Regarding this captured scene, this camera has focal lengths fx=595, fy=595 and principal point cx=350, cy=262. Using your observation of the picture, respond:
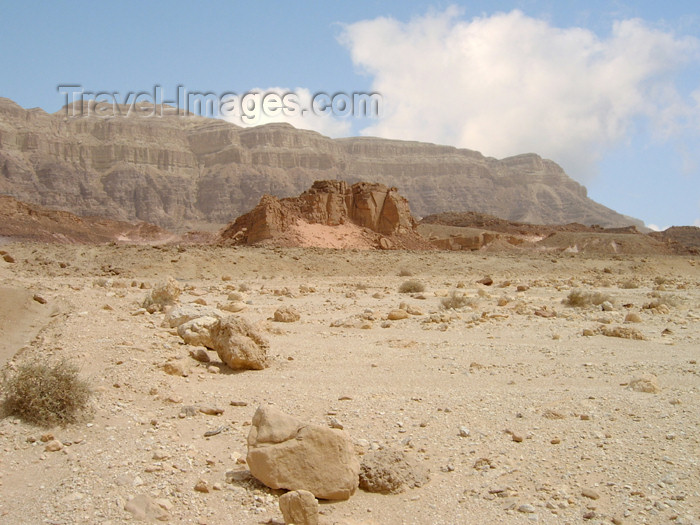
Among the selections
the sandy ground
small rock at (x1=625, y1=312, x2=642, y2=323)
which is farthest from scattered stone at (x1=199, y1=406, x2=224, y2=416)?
small rock at (x1=625, y1=312, x2=642, y2=323)

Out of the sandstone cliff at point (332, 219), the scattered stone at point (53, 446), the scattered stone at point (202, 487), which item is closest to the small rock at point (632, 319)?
the scattered stone at point (202, 487)

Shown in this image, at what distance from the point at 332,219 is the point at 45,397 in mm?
33063

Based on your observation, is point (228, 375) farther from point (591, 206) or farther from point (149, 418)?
point (591, 206)

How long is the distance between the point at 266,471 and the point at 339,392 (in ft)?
7.91

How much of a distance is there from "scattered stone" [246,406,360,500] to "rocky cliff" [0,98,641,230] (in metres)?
92.3

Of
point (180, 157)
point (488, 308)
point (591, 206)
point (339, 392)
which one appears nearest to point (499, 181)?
point (591, 206)

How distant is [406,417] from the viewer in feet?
18.2

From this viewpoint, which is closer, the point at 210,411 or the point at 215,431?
the point at 215,431

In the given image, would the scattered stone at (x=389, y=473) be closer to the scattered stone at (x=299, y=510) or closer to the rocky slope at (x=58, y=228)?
the scattered stone at (x=299, y=510)

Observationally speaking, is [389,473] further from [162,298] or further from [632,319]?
[632,319]

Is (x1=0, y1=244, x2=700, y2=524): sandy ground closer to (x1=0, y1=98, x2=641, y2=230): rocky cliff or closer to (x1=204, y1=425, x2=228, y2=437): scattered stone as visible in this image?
(x1=204, y1=425, x2=228, y2=437): scattered stone

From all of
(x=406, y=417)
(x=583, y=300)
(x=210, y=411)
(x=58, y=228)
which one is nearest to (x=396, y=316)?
(x=583, y=300)

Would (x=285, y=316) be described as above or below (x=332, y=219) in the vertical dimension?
below

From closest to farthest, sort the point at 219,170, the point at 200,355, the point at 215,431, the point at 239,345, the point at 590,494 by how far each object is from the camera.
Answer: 1. the point at 590,494
2. the point at 215,431
3. the point at 239,345
4. the point at 200,355
5. the point at 219,170
